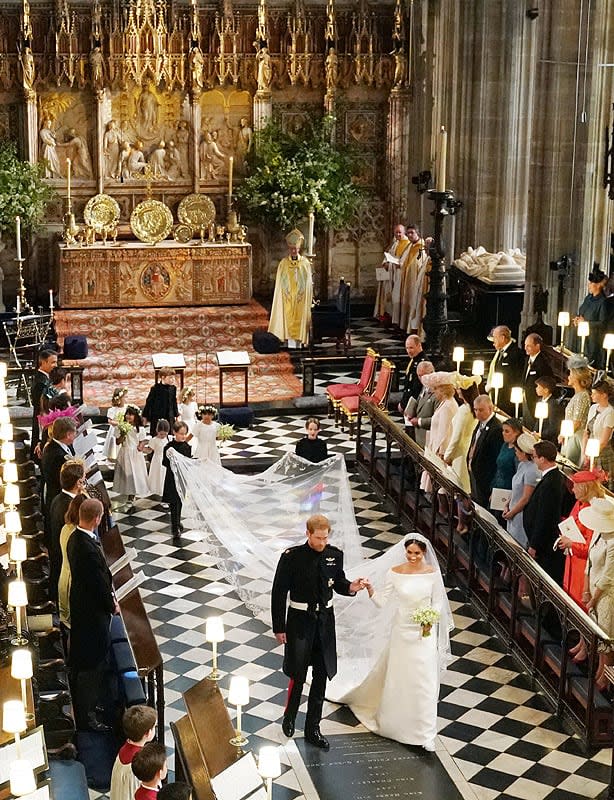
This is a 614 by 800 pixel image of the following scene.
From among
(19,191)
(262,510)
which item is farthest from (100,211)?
(262,510)

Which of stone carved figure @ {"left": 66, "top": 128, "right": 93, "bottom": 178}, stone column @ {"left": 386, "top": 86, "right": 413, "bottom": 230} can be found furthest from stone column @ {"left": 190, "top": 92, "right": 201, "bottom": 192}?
stone column @ {"left": 386, "top": 86, "right": 413, "bottom": 230}

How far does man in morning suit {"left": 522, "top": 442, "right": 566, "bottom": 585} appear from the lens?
11.7 metres

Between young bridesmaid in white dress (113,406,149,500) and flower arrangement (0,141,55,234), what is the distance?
8.51 metres

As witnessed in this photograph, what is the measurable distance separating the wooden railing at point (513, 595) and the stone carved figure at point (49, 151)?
10.4 metres

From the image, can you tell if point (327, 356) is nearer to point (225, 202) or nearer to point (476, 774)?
point (225, 202)

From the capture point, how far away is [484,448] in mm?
13297

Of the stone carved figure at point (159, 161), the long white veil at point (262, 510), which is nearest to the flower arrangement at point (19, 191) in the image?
the stone carved figure at point (159, 161)

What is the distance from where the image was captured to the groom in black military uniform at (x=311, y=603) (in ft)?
33.4

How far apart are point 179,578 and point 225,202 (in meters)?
12.5

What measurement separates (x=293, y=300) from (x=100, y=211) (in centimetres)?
426

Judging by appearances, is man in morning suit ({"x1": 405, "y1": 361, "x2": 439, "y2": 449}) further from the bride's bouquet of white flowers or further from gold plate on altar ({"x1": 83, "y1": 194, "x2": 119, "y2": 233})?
gold plate on altar ({"x1": 83, "y1": 194, "x2": 119, "y2": 233})

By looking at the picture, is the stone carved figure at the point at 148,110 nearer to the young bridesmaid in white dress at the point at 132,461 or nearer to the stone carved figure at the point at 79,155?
the stone carved figure at the point at 79,155

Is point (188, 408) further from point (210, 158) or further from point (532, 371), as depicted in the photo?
point (210, 158)

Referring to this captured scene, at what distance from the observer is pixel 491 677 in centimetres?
1169
